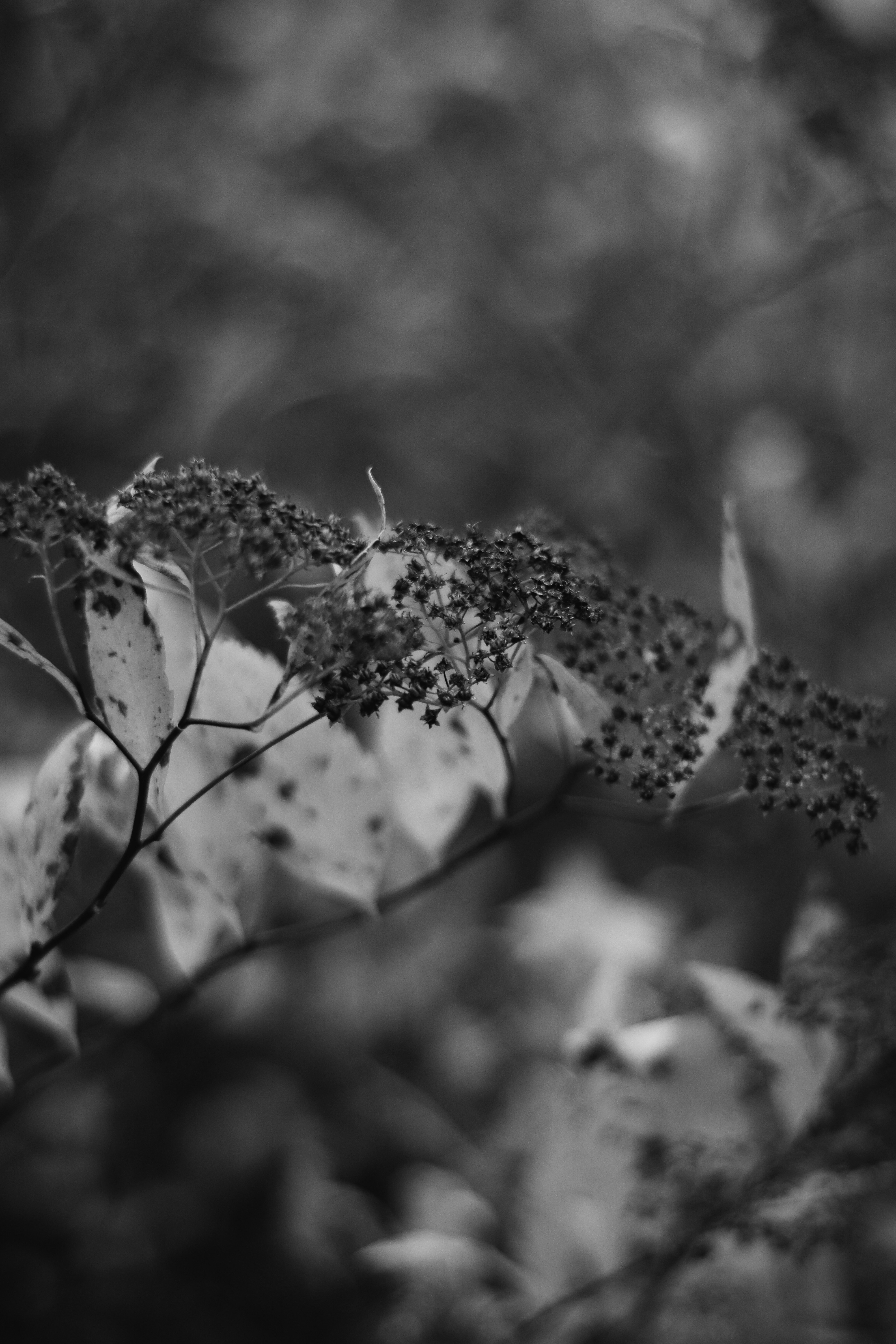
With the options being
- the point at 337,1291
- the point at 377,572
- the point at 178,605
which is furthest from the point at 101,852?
the point at 337,1291

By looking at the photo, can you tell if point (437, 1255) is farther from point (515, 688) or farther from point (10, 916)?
point (515, 688)

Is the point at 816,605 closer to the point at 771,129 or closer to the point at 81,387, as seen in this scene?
the point at 771,129

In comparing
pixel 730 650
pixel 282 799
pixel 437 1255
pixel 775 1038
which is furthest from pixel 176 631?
pixel 437 1255

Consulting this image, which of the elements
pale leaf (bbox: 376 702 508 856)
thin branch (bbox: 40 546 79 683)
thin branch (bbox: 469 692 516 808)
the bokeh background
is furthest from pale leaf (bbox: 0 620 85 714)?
the bokeh background

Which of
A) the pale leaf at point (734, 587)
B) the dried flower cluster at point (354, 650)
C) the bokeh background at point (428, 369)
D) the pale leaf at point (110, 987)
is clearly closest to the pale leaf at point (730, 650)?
the pale leaf at point (734, 587)

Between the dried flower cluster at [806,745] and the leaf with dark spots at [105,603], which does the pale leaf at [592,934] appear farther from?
the leaf with dark spots at [105,603]

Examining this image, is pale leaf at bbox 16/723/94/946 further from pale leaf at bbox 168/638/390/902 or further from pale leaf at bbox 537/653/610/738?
pale leaf at bbox 537/653/610/738

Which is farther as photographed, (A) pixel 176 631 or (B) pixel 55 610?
(A) pixel 176 631
